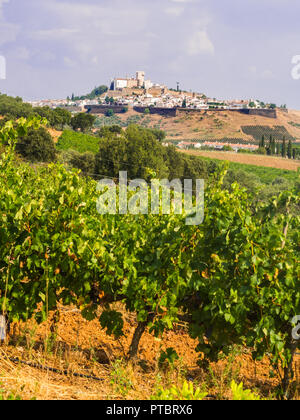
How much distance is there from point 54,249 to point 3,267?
Result: 60 cm

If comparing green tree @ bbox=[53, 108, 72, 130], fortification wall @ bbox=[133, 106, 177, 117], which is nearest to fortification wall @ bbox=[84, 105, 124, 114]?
fortification wall @ bbox=[133, 106, 177, 117]

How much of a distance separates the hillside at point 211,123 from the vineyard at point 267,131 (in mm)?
1588

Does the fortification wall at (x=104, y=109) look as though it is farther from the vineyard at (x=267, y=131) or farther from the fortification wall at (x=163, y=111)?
the vineyard at (x=267, y=131)

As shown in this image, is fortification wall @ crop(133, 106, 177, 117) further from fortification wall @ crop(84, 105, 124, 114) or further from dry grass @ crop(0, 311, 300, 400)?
dry grass @ crop(0, 311, 300, 400)

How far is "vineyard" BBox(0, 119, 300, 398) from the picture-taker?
363cm

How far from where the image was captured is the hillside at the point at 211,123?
14388 centimetres

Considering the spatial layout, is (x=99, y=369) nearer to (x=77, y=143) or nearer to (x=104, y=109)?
(x=77, y=143)

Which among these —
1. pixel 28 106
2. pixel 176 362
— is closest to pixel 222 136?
pixel 28 106

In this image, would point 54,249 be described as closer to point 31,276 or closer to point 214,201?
point 31,276

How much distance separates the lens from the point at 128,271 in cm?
413

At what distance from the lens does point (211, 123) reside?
6083 inches

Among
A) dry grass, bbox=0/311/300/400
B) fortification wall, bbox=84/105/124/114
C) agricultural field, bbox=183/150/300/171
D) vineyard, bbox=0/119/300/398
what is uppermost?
fortification wall, bbox=84/105/124/114

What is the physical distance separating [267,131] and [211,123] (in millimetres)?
20398

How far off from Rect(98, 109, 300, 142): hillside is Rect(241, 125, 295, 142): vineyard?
5.21 feet
